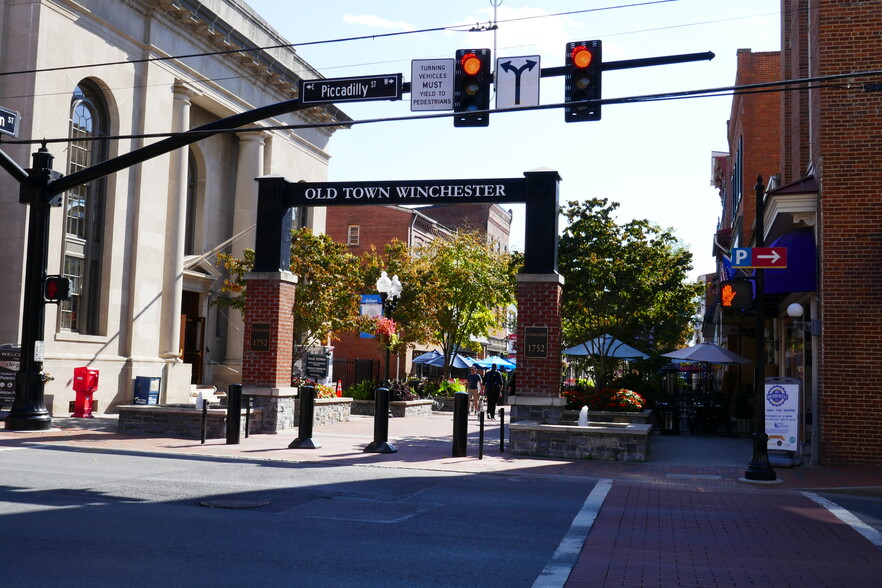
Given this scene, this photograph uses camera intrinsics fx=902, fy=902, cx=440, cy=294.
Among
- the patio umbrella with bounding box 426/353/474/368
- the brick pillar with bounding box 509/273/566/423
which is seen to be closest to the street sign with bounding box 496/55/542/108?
the brick pillar with bounding box 509/273/566/423

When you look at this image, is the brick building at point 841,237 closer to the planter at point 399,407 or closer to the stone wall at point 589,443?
the stone wall at point 589,443

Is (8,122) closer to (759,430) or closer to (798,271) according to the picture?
(759,430)

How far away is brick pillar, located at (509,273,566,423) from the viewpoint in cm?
1738

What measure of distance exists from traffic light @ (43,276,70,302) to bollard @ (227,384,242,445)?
3882 millimetres

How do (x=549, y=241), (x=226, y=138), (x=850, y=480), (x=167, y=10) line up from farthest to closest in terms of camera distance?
(x=226, y=138), (x=167, y=10), (x=549, y=241), (x=850, y=480)

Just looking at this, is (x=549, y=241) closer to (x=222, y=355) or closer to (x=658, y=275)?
(x=658, y=275)

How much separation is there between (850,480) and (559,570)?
9110 millimetres

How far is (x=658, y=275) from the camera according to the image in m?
27.4

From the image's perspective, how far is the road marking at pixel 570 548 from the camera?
678 centimetres

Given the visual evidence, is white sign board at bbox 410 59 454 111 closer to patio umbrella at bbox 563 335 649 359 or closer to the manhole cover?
the manhole cover

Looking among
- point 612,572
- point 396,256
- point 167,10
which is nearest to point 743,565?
point 612,572

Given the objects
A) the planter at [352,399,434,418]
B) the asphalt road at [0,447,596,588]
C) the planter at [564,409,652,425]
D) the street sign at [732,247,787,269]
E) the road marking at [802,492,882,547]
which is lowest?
the road marking at [802,492,882,547]

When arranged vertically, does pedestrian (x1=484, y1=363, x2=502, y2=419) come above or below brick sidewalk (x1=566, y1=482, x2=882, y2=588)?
above

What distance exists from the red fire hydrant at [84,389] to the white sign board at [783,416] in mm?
15692
